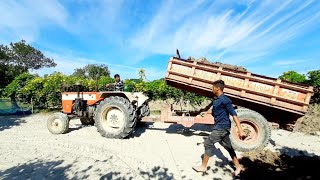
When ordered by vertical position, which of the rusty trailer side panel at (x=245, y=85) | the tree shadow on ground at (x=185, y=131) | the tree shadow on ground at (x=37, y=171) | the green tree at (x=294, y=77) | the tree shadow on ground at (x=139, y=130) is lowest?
the tree shadow on ground at (x=37, y=171)

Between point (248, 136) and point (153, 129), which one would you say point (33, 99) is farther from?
point (248, 136)

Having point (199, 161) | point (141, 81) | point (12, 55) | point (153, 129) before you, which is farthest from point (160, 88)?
point (12, 55)

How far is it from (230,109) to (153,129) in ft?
16.0

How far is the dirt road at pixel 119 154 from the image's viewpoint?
4676 mm

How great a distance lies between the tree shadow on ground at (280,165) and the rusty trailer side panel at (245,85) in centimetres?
110

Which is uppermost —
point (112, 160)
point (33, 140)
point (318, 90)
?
point (318, 90)

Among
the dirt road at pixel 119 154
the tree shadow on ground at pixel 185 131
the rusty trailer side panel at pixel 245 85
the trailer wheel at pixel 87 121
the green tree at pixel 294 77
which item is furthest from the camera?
the green tree at pixel 294 77

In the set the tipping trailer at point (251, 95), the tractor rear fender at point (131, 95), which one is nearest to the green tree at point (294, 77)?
the tipping trailer at point (251, 95)

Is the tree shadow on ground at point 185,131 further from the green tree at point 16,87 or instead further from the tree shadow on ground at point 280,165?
the green tree at point 16,87

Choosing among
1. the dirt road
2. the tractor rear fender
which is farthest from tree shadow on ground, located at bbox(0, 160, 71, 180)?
the tractor rear fender

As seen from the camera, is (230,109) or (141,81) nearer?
(230,109)

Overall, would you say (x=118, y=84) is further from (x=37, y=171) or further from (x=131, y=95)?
(x=37, y=171)

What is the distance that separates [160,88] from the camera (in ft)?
44.6

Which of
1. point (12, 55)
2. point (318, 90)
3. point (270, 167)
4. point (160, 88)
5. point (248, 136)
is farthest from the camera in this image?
point (12, 55)
